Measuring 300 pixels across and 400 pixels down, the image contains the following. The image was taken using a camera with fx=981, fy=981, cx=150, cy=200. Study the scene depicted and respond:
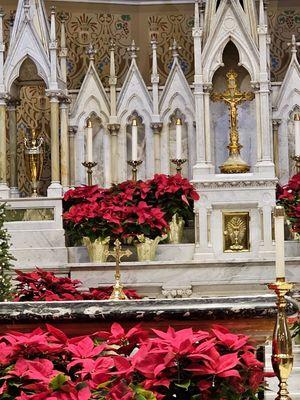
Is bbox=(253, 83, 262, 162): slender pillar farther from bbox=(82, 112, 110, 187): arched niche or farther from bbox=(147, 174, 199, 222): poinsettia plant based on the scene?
bbox=(82, 112, 110, 187): arched niche

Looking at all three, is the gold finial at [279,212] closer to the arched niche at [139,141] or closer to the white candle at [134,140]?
the white candle at [134,140]

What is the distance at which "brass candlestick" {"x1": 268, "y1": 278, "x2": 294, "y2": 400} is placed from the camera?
127 inches

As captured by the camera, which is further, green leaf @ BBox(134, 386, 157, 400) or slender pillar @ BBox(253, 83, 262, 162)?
slender pillar @ BBox(253, 83, 262, 162)

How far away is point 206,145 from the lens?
8844 millimetres

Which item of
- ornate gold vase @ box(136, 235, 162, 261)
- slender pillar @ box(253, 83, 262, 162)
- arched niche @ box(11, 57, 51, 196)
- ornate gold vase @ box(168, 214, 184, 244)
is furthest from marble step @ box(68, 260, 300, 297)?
arched niche @ box(11, 57, 51, 196)

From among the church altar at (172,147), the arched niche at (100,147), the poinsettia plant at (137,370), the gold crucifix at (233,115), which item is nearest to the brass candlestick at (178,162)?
the church altar at (172,147)

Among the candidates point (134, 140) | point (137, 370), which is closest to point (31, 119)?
point (134, 140)

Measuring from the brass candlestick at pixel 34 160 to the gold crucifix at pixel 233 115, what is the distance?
5.63 feet

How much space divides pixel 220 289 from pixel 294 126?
201cm

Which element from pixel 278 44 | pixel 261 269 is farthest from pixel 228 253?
pixel 278 44

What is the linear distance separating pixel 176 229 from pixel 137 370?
229 inches

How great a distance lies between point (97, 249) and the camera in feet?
27.3

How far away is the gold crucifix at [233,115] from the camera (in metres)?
8.75

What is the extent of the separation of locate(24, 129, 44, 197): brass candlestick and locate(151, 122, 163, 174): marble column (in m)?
1.12
